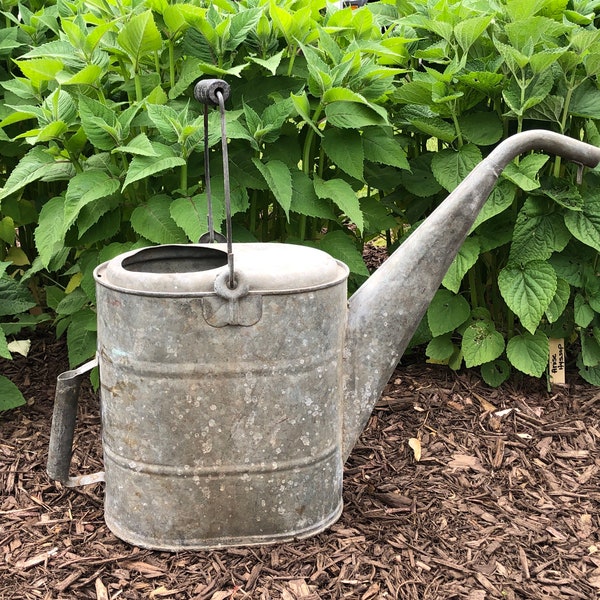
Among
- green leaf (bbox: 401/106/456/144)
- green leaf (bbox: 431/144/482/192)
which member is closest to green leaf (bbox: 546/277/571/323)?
green leaf (bbox: 431/144/482/192)

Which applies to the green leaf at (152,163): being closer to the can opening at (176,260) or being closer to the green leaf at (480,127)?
the can opening at (176,260)

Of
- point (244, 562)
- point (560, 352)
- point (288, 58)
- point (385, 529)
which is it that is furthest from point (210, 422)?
point (560, 352)

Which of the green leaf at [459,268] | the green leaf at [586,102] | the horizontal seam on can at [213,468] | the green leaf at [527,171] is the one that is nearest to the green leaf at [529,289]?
the green leaf at [459,268]

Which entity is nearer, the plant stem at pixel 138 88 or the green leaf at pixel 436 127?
the plant stem at pixel 138 88

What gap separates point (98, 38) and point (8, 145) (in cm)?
73

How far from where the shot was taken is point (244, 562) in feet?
6.16

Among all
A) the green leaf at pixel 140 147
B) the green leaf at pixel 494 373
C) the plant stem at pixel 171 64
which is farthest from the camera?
the green leaf at pixel 494 373

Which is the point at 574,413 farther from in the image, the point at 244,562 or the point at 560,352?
the point at 244,562

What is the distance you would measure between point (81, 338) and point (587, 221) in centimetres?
153

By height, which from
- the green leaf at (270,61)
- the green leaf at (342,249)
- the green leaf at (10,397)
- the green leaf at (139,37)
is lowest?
the green leaf at (10,397)

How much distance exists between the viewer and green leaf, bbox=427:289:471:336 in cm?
265

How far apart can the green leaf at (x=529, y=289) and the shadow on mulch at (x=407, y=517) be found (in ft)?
1.09

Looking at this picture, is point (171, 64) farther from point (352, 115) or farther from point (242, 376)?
point (242, 376)

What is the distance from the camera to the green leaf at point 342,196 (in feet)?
7.63
